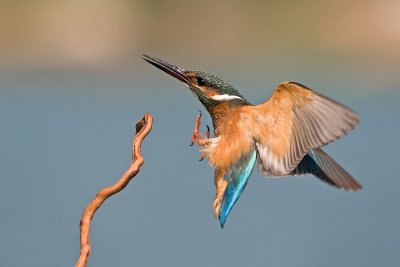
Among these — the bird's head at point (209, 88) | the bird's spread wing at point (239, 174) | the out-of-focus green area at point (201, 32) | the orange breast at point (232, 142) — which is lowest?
the out-of-focus green area at point (201, 32)

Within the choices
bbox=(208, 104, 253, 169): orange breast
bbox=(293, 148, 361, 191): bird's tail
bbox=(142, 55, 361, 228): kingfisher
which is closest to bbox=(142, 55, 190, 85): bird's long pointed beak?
bbox=(142, 55, 361, 228): kingfisher

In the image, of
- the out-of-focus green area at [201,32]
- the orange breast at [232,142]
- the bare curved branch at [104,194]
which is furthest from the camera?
the out-of-focus green area at [201,32]

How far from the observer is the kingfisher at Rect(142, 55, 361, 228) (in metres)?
2.25

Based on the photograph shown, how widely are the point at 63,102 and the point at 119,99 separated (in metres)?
0.27

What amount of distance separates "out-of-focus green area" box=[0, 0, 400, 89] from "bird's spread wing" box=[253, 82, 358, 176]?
5376 mm

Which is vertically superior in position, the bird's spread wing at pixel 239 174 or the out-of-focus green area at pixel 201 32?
the bird's spread wing at pixel 239 174

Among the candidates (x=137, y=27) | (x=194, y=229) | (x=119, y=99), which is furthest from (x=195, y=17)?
(x=194, y=229)

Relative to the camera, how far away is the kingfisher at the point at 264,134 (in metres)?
2.25

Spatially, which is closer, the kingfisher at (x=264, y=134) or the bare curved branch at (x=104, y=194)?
the bare curved branch at (x=104, y=194)

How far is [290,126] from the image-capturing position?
2.31 meters

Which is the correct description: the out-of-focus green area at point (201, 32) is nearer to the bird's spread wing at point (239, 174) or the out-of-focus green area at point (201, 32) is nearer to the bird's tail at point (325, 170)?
the bird's tail at point (325, 170)

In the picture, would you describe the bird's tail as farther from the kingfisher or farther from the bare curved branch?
the bare curved branch

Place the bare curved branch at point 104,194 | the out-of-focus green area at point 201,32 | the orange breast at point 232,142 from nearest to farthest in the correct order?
the bare curved branch at point 104,194 → the orange breast at point 232,142 → the out-of-focus green area at point 201,32

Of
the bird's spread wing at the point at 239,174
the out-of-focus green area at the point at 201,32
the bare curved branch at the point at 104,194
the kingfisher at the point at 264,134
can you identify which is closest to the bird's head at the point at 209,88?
the kingfisher at the point at 264,134
